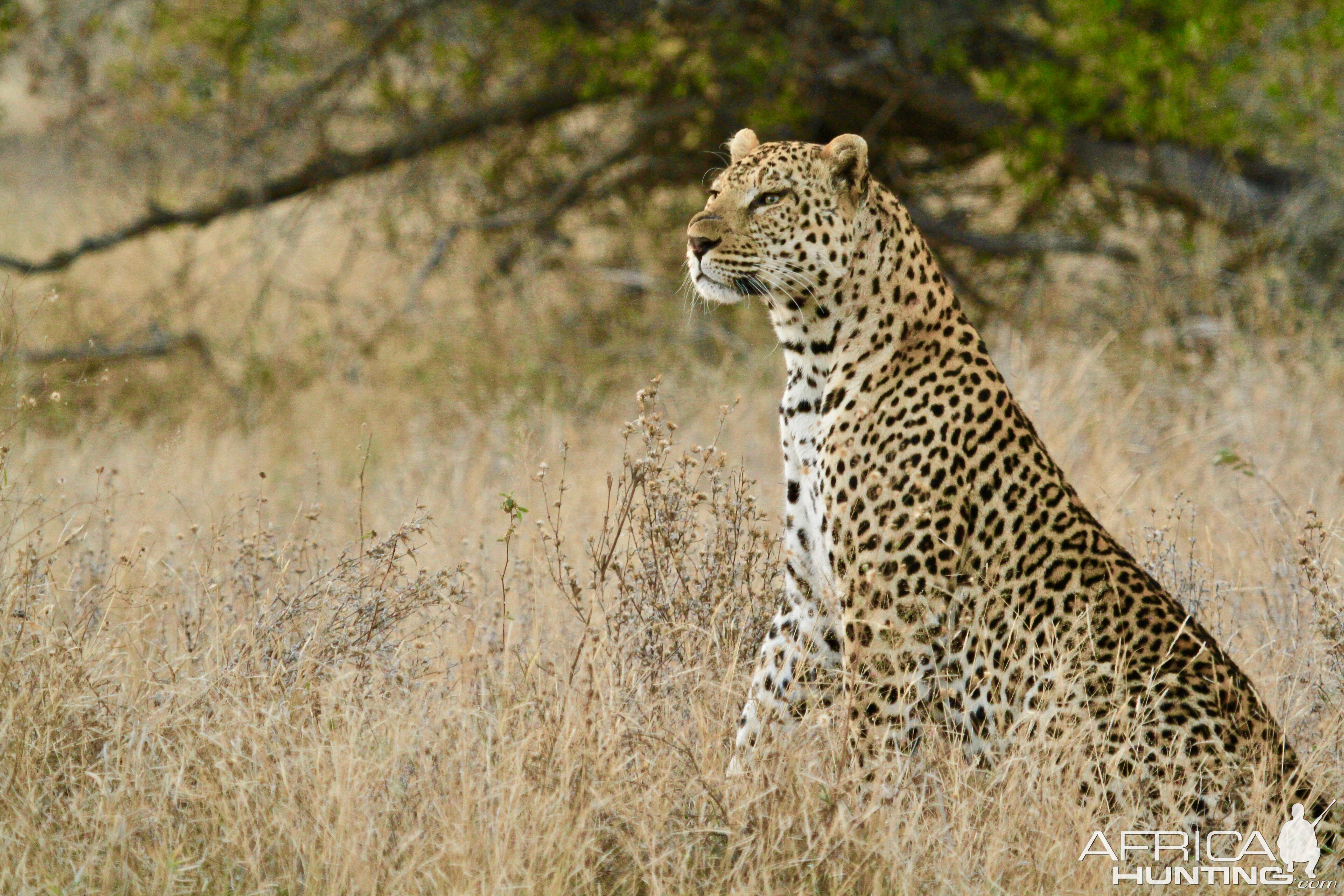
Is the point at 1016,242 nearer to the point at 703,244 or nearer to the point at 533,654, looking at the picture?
the point at 703,244

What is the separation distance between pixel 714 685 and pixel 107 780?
4.91ft

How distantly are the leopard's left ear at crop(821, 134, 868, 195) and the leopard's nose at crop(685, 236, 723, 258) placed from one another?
1.32 feet

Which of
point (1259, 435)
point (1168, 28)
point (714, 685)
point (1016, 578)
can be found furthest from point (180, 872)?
point (1168, 28)

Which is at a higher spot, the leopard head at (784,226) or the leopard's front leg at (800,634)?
the leopard head at (784,226)

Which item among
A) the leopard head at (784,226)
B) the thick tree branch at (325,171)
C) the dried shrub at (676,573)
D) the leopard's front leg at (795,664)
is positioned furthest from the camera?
the thick tree branch at (325,171)

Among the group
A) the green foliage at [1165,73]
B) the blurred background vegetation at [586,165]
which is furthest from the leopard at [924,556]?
the green foliage at [1165,73]

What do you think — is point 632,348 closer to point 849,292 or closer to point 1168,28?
point 1168,28

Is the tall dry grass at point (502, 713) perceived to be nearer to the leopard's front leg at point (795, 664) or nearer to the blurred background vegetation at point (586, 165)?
the leopard's front leg at point (795, 664)

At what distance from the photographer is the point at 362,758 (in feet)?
12.0

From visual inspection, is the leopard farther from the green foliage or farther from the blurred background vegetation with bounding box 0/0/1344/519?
the green foliage

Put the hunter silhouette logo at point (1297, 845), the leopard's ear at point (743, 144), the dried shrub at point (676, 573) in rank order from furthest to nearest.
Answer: the leopard's ear at point (743, 144) → the dried shrub at point (676, 573) → the hunter silhouette logo at point (1297, 845)

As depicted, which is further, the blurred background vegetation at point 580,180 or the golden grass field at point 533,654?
the blurred background vegetation at point 580,180

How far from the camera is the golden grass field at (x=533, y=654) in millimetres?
3518

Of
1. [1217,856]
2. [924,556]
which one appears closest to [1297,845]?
[1217,856]
